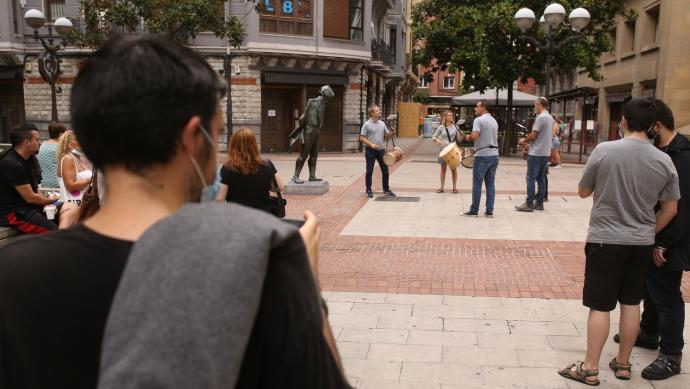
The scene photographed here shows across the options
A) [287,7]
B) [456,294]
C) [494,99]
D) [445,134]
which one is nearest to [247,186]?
[456,294]

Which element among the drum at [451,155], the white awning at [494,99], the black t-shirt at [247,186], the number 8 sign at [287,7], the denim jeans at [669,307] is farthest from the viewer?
the white awning at [494,99]

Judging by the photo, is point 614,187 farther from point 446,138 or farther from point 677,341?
point 446,138

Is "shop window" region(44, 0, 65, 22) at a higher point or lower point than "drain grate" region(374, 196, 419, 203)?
higher

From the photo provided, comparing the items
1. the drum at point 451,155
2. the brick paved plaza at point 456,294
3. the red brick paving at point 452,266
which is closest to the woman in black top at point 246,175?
the brick paved plaza at point 456,294

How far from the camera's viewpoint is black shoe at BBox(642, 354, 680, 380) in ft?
13.1

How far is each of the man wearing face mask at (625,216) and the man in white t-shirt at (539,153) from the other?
21.3ft

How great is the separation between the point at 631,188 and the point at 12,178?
4.95 meters

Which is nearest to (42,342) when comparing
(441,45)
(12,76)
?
(441,45)

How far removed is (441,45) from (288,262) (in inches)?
900

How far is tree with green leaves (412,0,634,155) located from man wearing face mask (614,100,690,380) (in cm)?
1732

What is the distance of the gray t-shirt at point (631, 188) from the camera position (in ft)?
12.2

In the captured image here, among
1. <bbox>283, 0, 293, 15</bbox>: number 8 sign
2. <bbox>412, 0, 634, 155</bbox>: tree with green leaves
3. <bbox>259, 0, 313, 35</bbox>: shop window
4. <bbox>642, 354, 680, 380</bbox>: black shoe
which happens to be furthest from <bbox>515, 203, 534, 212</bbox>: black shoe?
<bbox>283, 0, 293, 15</bbox>: number 8 sign

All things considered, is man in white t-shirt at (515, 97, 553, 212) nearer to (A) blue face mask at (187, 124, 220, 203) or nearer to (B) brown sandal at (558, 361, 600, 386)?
(B) brown sandal at (558, 361, 600, 386)

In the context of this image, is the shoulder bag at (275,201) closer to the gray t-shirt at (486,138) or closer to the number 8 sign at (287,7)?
the gray t-shirt at (486,138)
